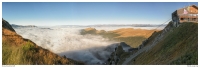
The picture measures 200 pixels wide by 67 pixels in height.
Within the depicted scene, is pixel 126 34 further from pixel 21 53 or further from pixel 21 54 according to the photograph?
pixel 21 54

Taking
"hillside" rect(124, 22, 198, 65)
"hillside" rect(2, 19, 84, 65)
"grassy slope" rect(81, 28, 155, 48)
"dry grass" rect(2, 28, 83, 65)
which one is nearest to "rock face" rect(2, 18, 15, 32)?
"hillside" rect(2, 19, 84, 65)

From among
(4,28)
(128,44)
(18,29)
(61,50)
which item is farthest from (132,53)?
(4,28)

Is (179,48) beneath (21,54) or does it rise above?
beneath

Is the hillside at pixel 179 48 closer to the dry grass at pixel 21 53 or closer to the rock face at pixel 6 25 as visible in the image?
the dry grass at pixel 21 53

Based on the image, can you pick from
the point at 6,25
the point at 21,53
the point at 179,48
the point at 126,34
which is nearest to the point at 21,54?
the point at 21,53

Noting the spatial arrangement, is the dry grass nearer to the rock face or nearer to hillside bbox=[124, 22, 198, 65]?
the rock face

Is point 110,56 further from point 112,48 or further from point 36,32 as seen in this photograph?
point 36,32
